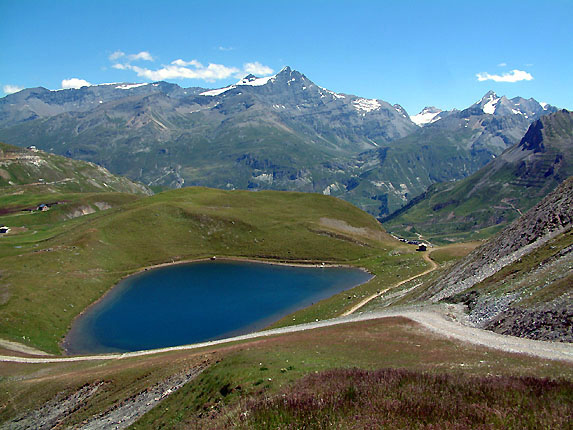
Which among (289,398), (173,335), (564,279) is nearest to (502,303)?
(564,279)

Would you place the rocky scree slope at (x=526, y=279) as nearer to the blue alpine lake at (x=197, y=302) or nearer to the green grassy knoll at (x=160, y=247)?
the green grassy knoll at (x=160, y=247)

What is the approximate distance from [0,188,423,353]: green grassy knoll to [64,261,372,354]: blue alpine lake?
5836 mm

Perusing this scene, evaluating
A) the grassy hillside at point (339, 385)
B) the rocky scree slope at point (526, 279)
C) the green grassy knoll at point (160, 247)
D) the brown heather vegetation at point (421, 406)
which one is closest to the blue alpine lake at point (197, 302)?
the green grassy knoll at point (160, 247)

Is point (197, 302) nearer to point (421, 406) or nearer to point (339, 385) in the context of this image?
point (339, 385)

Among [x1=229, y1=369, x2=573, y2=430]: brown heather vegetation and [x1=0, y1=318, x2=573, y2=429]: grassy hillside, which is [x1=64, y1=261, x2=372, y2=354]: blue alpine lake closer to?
[x1=0, y1=318, x2=573, y2=429]: grassy hillside

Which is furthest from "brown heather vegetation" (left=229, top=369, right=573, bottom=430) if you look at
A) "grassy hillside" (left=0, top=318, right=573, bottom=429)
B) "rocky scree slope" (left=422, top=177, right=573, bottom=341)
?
"rocky scree slope" (left=422, top=177, right=573, bottom=341)

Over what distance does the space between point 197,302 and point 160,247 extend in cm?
5123

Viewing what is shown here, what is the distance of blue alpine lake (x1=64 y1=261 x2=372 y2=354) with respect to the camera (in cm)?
7875

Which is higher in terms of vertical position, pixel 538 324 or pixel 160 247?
pixel 160 247

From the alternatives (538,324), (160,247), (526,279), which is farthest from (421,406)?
(160,247)

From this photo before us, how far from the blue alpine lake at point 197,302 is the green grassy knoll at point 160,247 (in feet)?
19.1

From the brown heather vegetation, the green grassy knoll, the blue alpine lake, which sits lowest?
the blue alpine lake

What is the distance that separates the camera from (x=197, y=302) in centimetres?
10056

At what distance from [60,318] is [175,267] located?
49.4m
